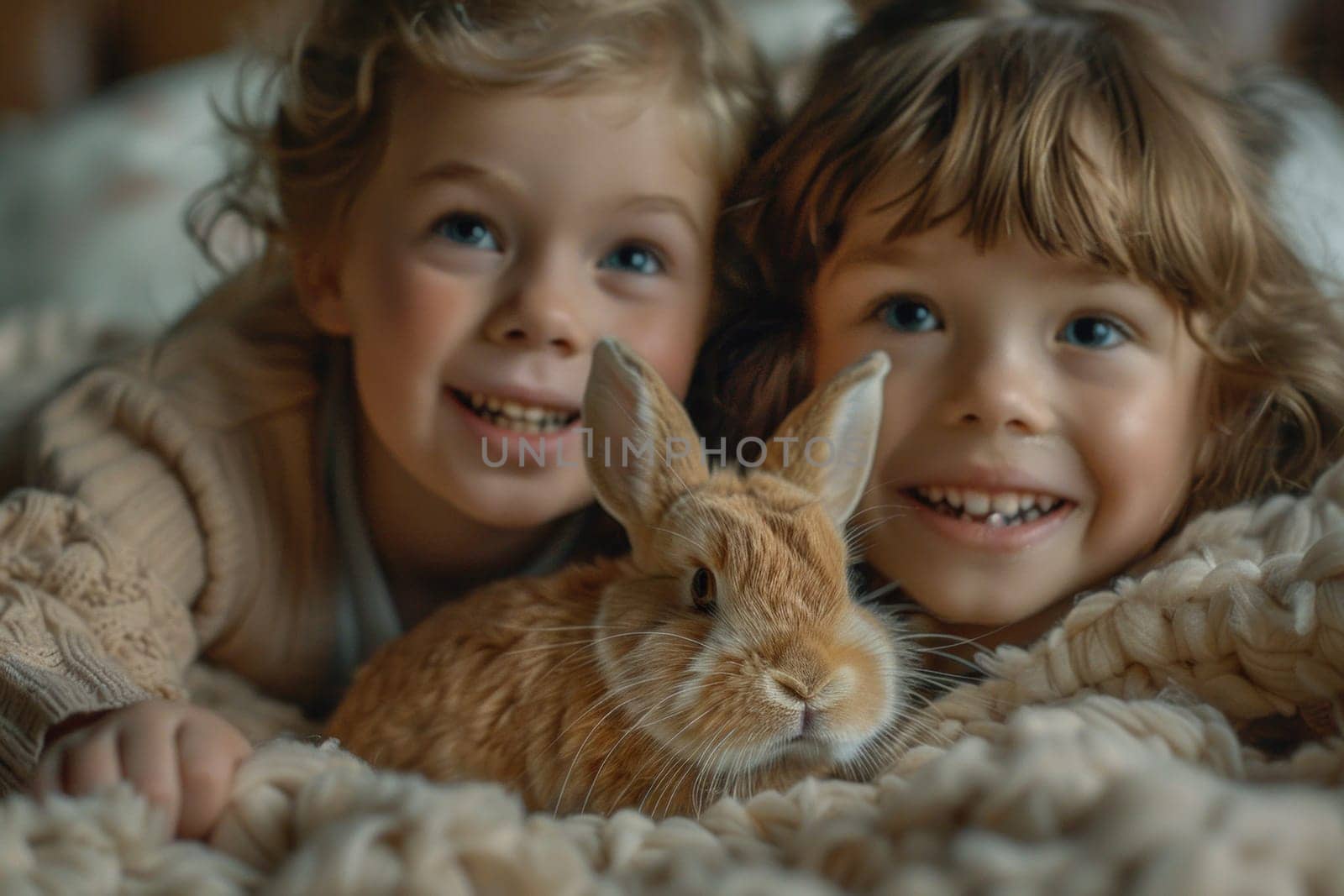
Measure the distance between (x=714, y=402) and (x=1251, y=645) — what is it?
0.90 feet

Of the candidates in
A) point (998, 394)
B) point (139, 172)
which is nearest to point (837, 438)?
point (998, 394)

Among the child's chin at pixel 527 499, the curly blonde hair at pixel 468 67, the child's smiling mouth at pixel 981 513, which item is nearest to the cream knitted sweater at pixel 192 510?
the curly blonde hair at pixel 468 67

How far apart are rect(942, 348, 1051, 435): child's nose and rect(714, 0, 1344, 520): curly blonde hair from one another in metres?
0.06

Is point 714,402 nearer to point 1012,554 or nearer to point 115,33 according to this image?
point 1012,554

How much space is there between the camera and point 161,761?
44 centimetres

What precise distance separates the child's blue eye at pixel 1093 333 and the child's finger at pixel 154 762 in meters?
0.44

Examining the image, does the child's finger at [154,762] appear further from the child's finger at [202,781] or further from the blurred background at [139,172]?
the blurred background at [139,172]

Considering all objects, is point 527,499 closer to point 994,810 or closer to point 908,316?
point 908,316

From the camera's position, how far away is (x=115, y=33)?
159 centimetres

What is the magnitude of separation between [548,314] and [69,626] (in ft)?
1.05

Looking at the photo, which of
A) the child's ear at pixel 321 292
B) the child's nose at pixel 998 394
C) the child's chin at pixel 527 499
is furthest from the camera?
the child's ear at pixel 321 292

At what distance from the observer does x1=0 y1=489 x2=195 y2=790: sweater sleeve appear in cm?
52

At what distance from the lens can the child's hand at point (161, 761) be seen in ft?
1.43

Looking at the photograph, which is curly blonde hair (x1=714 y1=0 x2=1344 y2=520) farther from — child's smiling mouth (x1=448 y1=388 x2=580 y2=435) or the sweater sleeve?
the sweater sleeve
